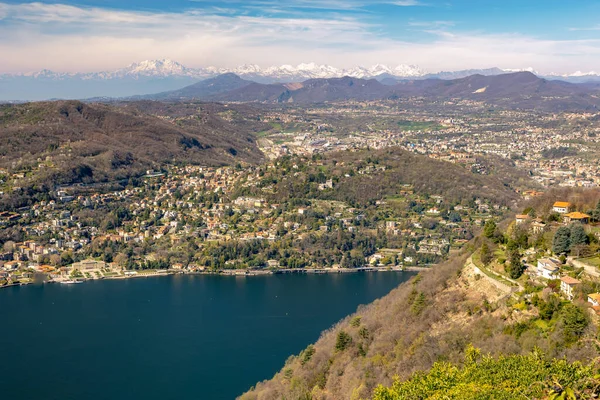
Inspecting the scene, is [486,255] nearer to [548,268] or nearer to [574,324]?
[548,268]

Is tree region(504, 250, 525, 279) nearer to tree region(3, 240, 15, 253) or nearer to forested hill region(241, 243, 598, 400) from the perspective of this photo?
forested hill region(241, 243, 598, 400)

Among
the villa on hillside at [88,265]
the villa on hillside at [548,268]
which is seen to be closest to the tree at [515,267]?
the villa on hillside at [548,268]

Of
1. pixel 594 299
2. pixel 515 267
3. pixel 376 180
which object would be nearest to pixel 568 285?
pixel 594 299

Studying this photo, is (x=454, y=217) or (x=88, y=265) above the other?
(x=454, y=217)

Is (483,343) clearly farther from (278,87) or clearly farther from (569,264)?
(278,87)

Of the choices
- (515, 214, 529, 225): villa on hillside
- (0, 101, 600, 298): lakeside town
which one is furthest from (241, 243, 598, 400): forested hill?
(0, 101, 600, 298): lakeside town

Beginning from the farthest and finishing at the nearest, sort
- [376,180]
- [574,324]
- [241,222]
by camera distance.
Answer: [376,180]
[241,222]
[574,324]

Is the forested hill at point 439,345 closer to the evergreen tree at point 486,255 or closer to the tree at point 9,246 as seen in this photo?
the evergreen tree at point 486,255

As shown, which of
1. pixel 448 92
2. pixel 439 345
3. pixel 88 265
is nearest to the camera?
pixel 439 345
